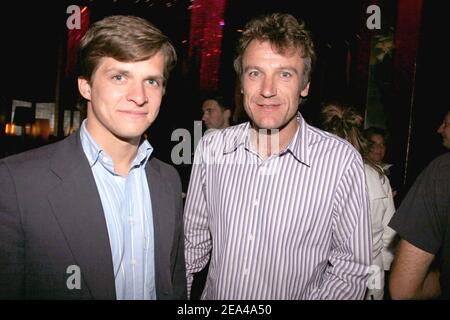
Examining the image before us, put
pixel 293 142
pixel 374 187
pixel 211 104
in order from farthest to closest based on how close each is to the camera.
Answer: pixel 211 104 < pixel 374 187 < pixel 293 142

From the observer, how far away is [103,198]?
1445mm

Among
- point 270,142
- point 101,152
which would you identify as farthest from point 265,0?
point 101,152

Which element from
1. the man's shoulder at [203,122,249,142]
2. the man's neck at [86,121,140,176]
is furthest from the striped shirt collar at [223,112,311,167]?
the man's neck at [86,121,140,176]

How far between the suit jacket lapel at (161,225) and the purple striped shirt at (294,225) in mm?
298

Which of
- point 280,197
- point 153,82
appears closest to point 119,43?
point 153,82

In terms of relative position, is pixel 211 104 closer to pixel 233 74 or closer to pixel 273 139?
pixel 273 139

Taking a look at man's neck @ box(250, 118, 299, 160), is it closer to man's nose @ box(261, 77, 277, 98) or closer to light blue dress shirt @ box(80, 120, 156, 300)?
man's nose @ box(261, 77, 277, 98)

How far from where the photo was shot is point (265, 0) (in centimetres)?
795

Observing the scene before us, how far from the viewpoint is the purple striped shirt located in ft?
5.43

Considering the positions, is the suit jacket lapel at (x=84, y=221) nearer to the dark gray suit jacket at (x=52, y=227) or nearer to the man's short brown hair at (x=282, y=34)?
the dark gray suit jacket at (x=52, y=227)

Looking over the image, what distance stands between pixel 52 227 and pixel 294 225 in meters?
1.03

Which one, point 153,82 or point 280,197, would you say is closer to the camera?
point 153,82
